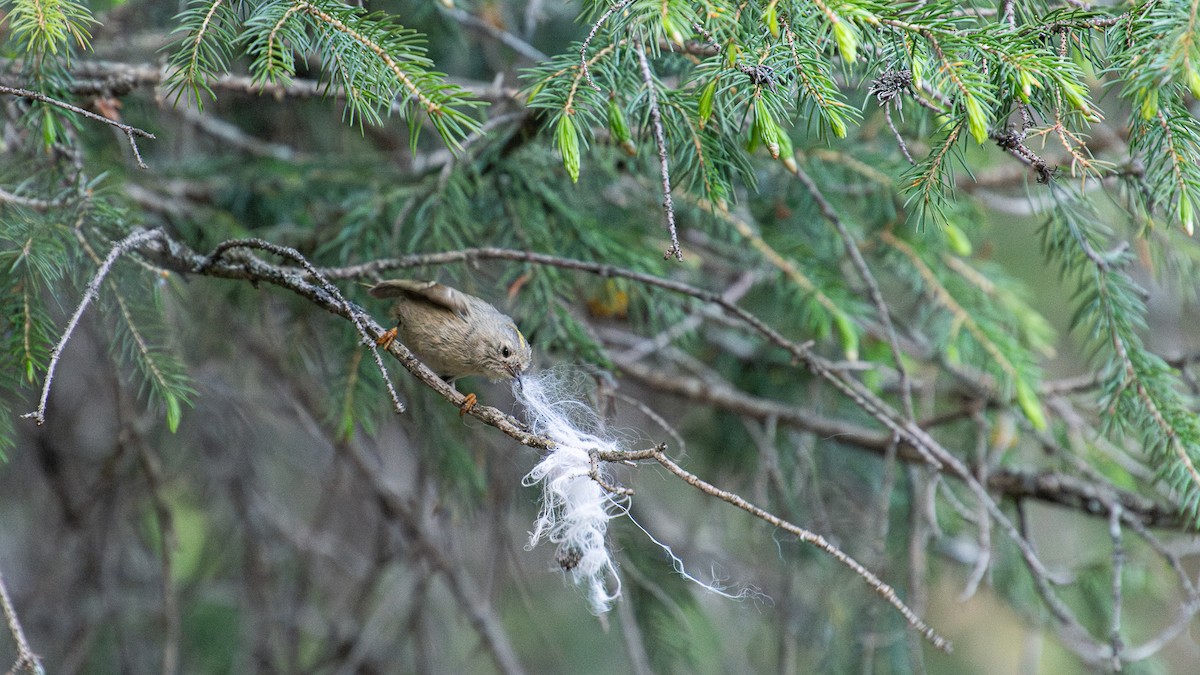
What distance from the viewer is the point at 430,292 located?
65.6 inches

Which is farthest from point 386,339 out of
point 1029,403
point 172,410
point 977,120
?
point 1029,403

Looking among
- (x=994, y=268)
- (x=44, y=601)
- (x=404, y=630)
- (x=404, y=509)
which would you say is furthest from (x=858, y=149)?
(x=44, y=601)

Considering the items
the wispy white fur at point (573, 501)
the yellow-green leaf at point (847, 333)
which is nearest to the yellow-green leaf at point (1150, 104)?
the wispy white fur at point (573, 501)

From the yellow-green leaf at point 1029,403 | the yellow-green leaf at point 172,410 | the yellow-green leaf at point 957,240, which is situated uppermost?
the yellow-green leaf at point 172,410

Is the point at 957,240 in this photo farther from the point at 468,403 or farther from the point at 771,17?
the point at 468,403

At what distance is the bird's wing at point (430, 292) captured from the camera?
1668mm

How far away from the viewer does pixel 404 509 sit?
2.98 meters

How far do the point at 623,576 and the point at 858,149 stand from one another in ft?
4.66

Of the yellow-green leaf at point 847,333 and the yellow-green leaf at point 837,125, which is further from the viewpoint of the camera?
the yellow-green leaf at point 847,333

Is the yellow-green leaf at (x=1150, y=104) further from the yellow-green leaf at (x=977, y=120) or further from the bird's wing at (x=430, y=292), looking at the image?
the bird's wing at (x=430, y=292)

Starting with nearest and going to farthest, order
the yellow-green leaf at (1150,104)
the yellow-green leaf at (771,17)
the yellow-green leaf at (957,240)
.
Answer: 1. the yellow-green leaf at (1150,104)
2. the yellow-green leaf at (771,17)
3. the yellow-green leaf at (957,240)

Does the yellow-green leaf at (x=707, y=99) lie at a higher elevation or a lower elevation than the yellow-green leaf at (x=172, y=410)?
higher

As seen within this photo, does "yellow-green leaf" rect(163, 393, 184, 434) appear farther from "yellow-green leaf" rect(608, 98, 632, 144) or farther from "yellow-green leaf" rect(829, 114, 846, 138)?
"yellow-green leaf" rect(829, 114, 846, 138)

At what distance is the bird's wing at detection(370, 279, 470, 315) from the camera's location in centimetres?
167
